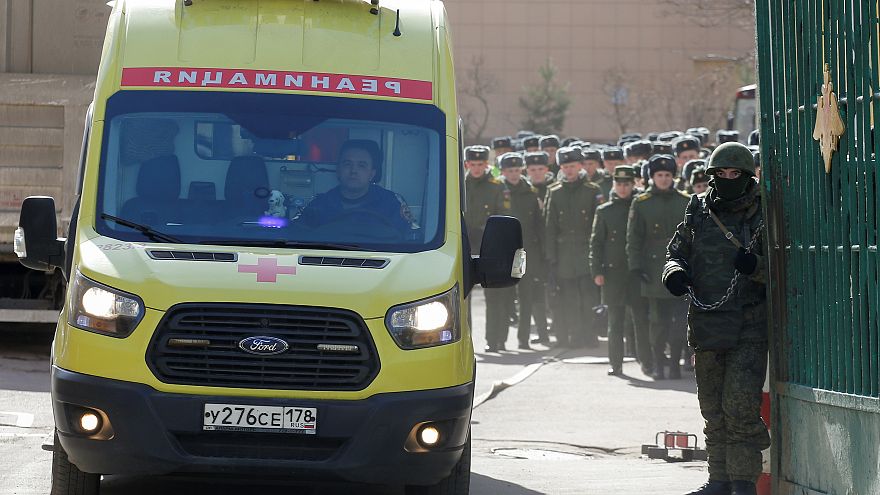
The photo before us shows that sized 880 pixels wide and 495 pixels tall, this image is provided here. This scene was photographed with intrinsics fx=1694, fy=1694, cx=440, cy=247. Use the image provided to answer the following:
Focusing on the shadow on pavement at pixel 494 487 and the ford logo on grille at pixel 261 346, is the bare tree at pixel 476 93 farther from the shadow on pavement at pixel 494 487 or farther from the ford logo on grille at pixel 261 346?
the ford logo on grille at pixel 261 346

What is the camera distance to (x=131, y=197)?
25.6 ft

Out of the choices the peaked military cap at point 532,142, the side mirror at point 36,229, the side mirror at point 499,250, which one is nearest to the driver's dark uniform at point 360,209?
the side mirror at point 499,250

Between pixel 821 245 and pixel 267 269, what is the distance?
243cm

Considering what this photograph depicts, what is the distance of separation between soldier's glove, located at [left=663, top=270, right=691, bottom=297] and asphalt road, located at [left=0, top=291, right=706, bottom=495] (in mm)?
1268

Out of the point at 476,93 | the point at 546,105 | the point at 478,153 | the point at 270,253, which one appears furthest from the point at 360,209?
the point at 546,105

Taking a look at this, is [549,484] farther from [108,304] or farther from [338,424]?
[108,304]

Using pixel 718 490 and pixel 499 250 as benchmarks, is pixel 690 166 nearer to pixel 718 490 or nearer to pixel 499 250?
pixel 718 490

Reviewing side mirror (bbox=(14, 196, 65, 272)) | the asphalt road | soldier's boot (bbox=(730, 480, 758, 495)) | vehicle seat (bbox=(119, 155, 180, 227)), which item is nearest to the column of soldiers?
the asphalt road

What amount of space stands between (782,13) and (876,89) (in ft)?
4.19

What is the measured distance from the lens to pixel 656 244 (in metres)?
15.4

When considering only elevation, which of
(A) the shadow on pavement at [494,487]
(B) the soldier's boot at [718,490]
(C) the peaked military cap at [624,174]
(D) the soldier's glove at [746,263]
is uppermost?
(C) the peaked military cap at [624,174]

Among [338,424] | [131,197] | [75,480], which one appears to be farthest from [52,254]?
[338,424]

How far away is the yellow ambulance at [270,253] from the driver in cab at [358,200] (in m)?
0.01

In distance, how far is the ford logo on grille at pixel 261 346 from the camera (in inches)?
286
